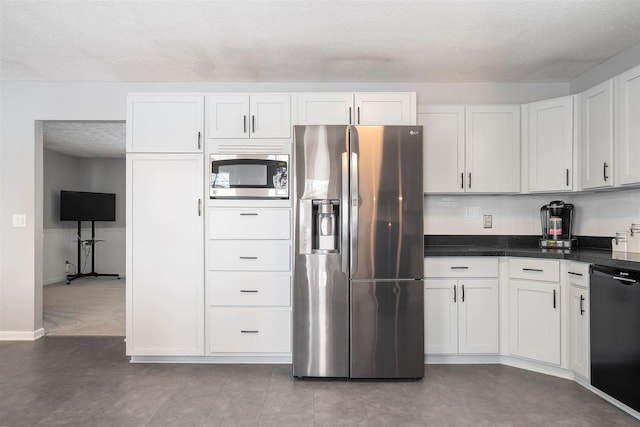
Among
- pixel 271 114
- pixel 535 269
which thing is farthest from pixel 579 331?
pixel 271 114

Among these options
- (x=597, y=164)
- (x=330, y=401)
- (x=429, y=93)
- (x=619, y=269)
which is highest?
(x=429, y=93)

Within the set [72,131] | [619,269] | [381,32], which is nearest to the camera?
[619,269]

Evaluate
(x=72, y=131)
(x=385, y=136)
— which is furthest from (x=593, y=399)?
(x=72, y=131)

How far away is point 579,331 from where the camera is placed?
291cm

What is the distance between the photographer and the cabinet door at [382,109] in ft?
11.2

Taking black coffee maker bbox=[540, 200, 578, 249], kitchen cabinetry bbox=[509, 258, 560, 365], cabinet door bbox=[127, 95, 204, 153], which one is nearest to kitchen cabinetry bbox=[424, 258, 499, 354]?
kitchen cabinetry bbox=[509, 258, 560, 365]

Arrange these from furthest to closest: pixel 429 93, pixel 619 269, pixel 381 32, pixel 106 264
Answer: pixel 106 264 < pixel 429 93 < pixel 381 32 < pixel 619 269

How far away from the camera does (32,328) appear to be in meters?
4.05

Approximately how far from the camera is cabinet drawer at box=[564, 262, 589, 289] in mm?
2836

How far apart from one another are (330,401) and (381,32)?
2511 mm

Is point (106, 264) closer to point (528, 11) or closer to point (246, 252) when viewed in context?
point (246, 252)

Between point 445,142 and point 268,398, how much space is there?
250 centimetres

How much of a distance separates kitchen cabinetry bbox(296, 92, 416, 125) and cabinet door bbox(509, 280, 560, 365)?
5.30ft

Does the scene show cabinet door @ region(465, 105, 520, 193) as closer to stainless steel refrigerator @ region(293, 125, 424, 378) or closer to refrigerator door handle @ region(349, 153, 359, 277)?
stainless steel refrigerator @ region(293, 125, 424, 378)
